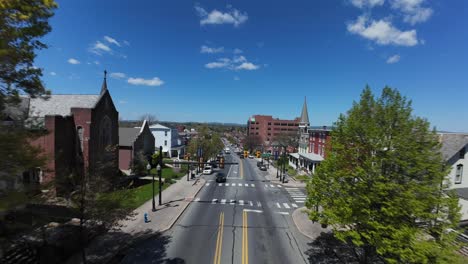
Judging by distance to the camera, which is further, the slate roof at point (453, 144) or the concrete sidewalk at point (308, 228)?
the slate roof at point (453, 144)

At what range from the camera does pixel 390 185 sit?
884 centimetres

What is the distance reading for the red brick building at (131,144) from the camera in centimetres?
4419

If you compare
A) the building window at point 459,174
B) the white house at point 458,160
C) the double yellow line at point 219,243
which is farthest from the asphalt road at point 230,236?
the building window at point 459,174

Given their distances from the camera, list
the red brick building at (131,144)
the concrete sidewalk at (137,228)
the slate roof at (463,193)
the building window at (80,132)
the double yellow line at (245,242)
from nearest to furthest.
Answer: the concrete sidewalk at (137,228) → the double yellow line at (245,242) → the slate roof at (463,193) → the building window at (80,132) → the red brick building at (131,144)

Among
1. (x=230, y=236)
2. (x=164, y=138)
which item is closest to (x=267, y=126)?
(x=164, y=138)

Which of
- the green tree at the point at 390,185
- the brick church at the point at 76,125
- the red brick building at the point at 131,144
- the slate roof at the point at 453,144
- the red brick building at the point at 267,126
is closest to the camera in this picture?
the green tree at the point at 390,185

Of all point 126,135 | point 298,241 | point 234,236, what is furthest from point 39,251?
point 126,135

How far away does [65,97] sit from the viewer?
29703 mm

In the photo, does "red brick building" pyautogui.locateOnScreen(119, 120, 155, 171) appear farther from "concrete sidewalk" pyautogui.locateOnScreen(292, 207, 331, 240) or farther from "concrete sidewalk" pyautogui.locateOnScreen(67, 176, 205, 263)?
"concrete sidewalk" pyautogui.locateOnScreen(292, 207, 331, 240)

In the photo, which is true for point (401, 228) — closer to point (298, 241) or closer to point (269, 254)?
point (269, 254)

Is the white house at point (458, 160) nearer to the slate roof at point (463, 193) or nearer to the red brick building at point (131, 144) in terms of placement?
the slate roof at point (463, 193)

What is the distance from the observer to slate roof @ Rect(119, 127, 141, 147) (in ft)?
147

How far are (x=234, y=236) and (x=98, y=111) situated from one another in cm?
2295

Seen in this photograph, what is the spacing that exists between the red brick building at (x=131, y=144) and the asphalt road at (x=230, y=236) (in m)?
22.6
